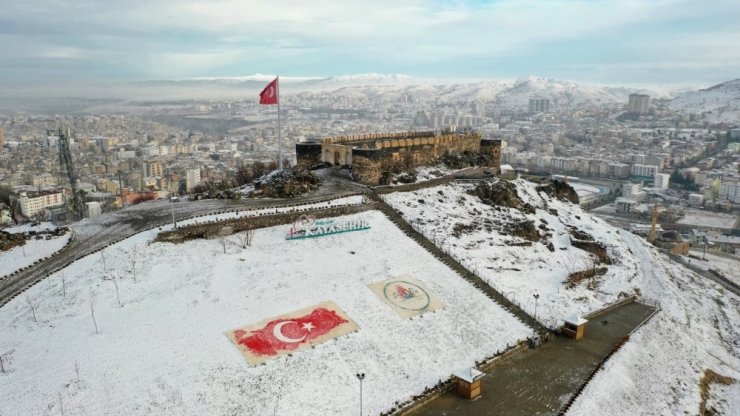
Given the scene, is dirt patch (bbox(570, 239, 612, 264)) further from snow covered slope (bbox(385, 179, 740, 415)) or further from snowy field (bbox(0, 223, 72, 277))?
snowy field (bbox(0, 223, 72, 277))

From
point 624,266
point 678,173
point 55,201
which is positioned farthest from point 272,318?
point 678,173

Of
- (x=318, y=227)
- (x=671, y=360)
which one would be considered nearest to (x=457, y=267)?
(x=318, y=227)

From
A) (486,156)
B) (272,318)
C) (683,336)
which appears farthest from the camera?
(486,156)

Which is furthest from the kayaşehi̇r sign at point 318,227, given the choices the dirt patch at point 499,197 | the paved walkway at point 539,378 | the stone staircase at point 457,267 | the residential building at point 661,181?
the residential building at point 661,181

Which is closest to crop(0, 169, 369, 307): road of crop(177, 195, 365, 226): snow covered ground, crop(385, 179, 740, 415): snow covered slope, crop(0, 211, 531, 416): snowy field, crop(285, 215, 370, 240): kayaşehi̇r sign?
crop(177, 195, 365, 226): snow covered ground

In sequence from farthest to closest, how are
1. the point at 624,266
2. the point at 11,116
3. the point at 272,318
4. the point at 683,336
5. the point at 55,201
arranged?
1. the point at 11,116
2. the point at 55,201
3. the point at 624,266
4. the point at 683,336
5. the point at 272,318

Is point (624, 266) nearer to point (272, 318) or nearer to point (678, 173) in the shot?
point (272, 318)

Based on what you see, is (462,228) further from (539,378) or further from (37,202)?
(37,202)
